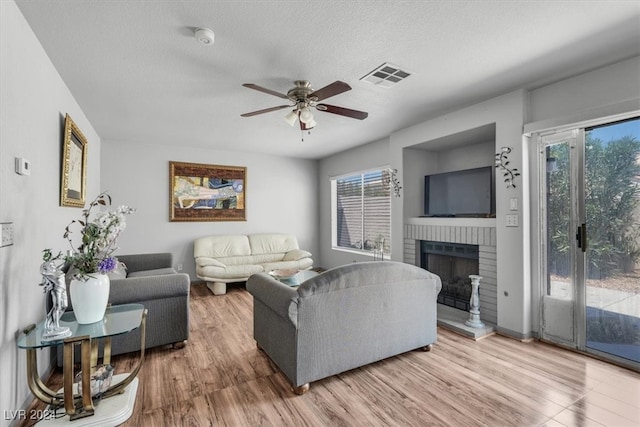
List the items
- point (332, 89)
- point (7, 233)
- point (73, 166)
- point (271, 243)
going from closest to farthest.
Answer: point (7, 233) < point (332, 89) < point (73, 166) < point (271, 243)

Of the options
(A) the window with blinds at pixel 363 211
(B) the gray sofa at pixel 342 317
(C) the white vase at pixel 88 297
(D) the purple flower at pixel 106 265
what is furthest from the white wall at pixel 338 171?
(C) the white vase at pixel 88 297

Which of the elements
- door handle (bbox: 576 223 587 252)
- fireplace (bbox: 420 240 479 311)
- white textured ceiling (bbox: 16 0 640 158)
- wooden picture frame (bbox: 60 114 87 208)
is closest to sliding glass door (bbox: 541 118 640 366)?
door handle (bbox: 576 223 587 252)

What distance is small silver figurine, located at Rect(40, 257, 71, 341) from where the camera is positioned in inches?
66.9

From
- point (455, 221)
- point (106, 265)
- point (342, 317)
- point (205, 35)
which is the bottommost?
point (342, 317)

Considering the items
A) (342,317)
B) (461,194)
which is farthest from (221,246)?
(461,194)

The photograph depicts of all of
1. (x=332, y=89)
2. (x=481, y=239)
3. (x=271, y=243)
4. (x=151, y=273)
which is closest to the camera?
(x=332, y=89)

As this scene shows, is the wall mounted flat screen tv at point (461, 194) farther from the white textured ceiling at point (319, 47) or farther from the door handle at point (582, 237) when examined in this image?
the white textured ceiling at point (319, 47)

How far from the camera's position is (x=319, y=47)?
220 cm

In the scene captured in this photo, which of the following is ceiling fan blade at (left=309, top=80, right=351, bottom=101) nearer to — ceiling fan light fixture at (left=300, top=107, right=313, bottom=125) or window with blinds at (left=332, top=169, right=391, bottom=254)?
ceiling fan light fixture at (left=300, top=107, right=313, bottom=125)

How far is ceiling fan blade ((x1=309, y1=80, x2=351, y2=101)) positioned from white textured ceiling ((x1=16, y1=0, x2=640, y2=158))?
0.23 metres

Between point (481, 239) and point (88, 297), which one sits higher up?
point (481, 239)

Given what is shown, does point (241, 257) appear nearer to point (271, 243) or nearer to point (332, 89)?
point (271, 243)

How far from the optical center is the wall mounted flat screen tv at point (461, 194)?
344cm

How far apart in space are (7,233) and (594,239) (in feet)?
13.7
